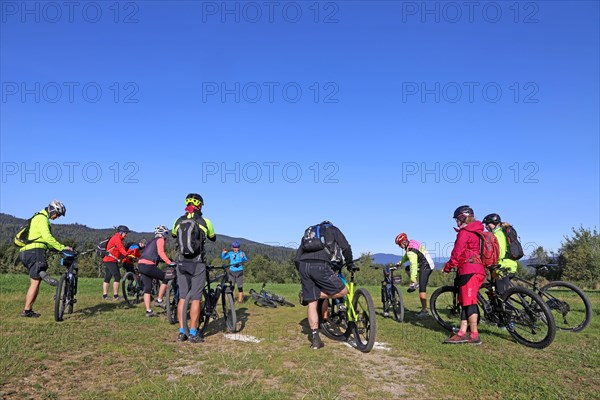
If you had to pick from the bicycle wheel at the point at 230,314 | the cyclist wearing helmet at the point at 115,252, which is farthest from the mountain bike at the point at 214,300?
the cyclist wearing helmet at the point at 115,252

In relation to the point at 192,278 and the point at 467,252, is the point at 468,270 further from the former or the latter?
the point at 192,278

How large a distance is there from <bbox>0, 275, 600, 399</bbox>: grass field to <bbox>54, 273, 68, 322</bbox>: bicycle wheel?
0.30 meters

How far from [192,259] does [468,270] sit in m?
5.19

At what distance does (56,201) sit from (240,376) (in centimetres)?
678

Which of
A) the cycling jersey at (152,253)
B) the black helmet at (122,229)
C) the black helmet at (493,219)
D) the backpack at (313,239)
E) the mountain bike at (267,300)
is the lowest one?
the mountain bike at (267,300)

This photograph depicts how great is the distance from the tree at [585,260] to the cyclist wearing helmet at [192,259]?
119 ft

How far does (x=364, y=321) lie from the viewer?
7.02 m

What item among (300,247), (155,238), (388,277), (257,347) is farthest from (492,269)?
(155,238)

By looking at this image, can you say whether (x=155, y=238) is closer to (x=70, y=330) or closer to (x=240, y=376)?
(x=70, y=330)

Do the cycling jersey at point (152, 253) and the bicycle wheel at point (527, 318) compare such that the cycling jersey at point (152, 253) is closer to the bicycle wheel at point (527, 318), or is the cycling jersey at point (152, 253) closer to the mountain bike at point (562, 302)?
the bicycle wheel at point (527, 318)

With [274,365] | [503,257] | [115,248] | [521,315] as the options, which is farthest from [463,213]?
[115,248]

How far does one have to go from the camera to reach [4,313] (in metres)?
9.62

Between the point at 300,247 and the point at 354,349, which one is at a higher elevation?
the point at 300,247

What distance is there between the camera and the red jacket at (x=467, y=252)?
24.4ft
